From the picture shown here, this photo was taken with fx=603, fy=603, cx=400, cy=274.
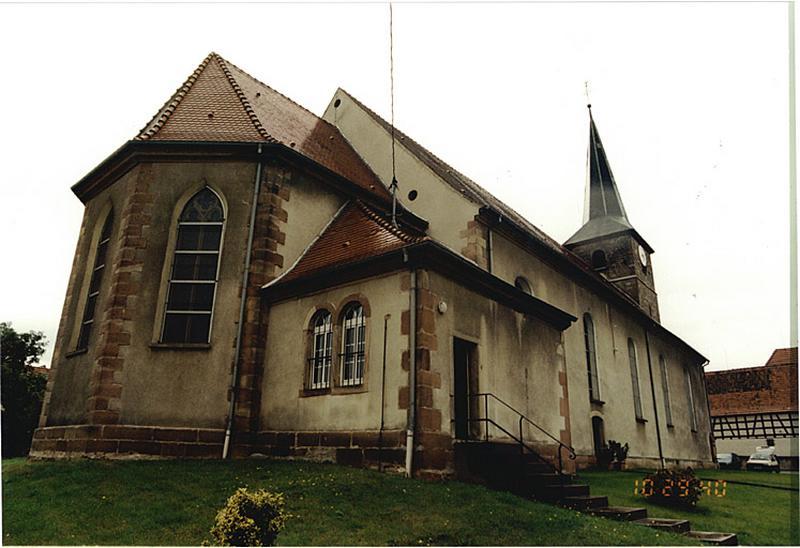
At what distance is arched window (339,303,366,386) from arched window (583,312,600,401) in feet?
38.0

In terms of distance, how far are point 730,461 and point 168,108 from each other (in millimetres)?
34892

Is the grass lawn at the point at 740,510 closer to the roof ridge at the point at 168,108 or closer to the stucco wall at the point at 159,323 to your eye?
the stucco wall at the point at 159,323

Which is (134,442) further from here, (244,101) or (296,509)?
(244,101)

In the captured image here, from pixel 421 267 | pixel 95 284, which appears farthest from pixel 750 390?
pixel 95 284

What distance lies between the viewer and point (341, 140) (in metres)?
20.5

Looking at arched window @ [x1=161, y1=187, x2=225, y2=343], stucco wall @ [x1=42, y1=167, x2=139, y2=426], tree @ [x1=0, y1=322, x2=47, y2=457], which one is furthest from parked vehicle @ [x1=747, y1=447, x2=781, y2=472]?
tree @ [x1=0, y1=322, x2=47, y2=457]

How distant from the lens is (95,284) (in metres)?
13.9

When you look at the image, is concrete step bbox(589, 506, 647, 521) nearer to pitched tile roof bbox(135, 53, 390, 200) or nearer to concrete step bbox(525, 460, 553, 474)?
concrete step bbox(525, 460, 553, 474)

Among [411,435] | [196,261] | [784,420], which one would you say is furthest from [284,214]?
[784,420]

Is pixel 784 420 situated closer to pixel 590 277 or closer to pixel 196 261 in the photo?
pixel 590 277

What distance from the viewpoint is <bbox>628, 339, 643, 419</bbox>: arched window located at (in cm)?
2372

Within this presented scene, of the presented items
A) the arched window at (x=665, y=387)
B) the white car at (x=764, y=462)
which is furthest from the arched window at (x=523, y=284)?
the white car at (x=764, y=462)

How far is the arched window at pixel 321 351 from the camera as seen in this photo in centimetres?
1204

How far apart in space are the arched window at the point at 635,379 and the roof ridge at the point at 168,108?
19.0 metres
